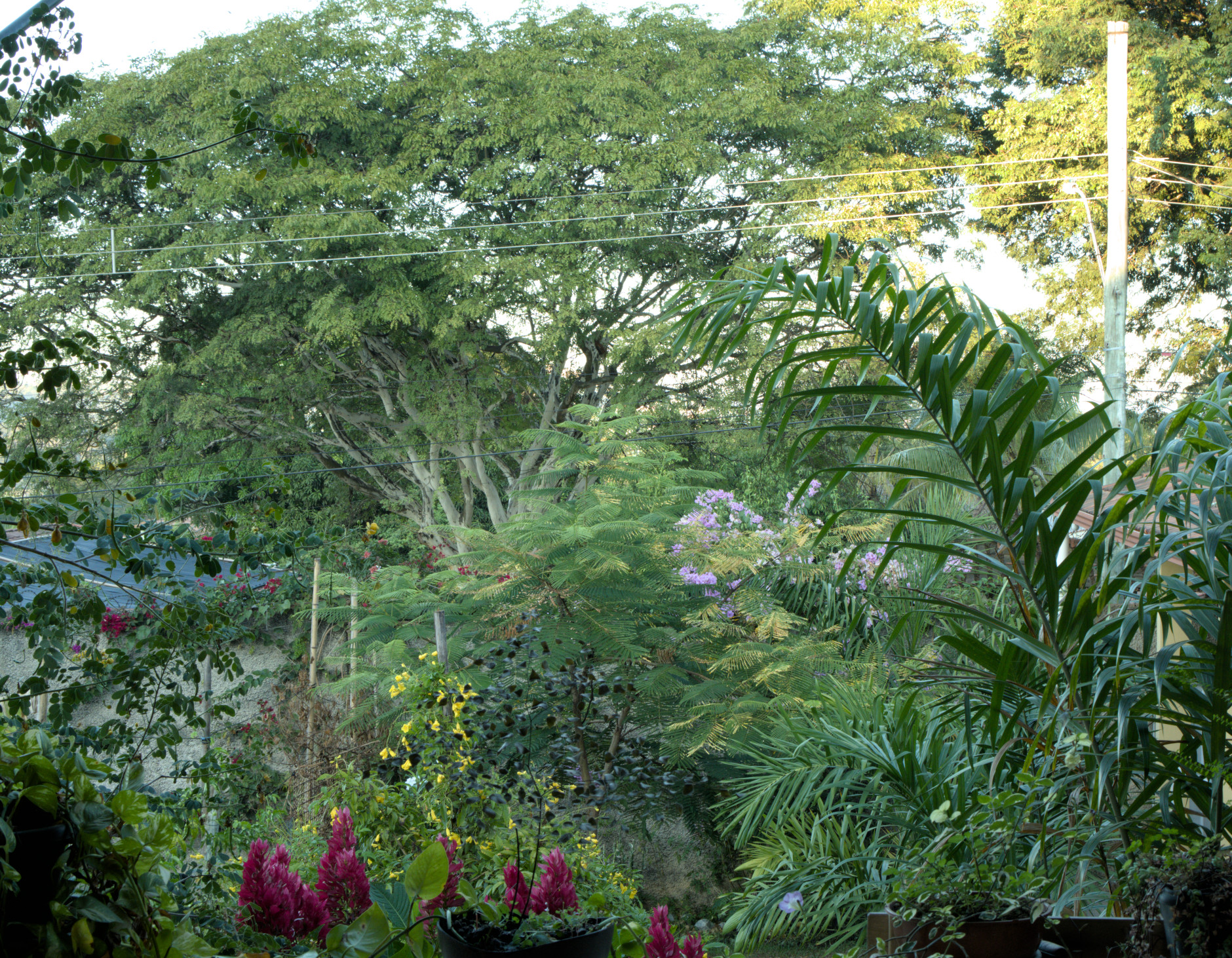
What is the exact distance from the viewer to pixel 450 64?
13.8m

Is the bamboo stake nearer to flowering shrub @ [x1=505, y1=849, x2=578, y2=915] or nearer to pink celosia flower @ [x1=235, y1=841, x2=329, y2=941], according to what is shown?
pink celosia flower @ [x1=235, y1=841, x2=329, y2=941]

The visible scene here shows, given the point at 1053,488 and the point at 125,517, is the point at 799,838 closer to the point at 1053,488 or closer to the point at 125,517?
the point at 1053,488

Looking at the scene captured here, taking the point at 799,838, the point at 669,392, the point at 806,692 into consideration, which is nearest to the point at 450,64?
the point at 669,392

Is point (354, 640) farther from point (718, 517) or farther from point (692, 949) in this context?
point (692, 949)

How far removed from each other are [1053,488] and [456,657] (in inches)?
194

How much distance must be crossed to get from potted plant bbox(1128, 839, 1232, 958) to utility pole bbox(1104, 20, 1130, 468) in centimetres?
709

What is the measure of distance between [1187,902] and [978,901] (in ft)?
1.29

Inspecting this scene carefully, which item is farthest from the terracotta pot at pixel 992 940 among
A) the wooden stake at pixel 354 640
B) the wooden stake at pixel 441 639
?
the wooden stake at pixel 354 640

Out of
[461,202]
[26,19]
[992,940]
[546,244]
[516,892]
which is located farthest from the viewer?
[461,202]

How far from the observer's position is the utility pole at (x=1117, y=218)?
7.85 meters

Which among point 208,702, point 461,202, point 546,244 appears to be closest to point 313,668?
point 208,702

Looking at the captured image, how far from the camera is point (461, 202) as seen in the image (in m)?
13.8

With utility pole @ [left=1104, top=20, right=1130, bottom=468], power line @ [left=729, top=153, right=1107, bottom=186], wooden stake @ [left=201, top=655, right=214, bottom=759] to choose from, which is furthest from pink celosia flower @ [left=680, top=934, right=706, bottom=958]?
A: power line @ [left=729, top=153, right=1107, bottom=186]

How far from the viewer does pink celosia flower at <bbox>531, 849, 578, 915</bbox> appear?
124 cm
